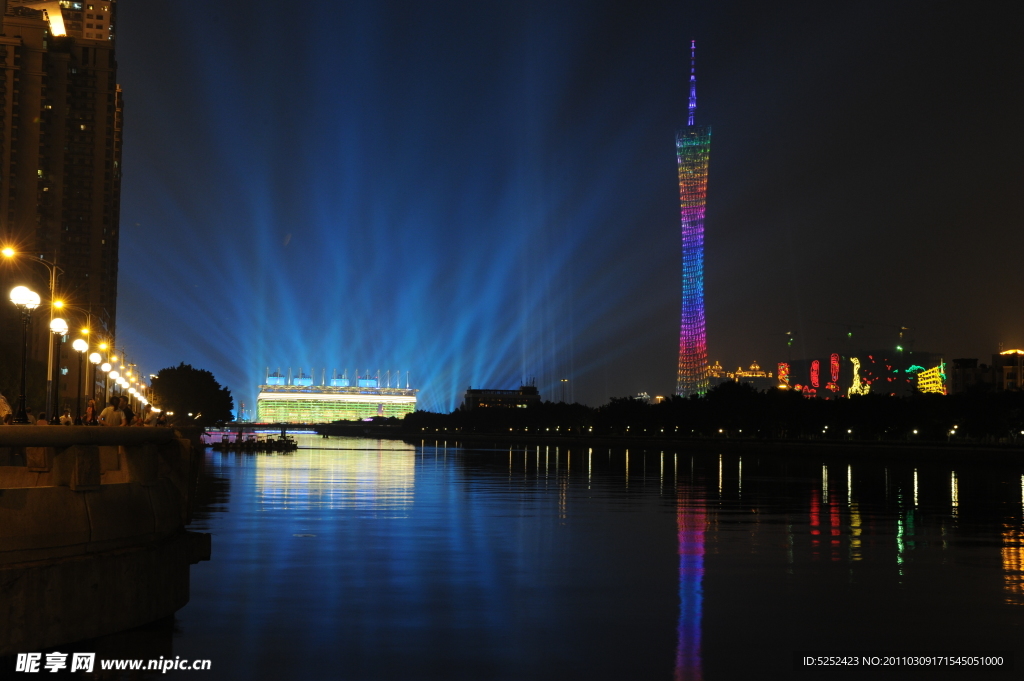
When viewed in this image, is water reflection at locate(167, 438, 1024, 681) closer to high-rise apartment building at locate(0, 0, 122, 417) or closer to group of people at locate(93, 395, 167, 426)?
group of people at locate(93, 395, 167, 426)

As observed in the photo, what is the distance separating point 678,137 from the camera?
179 meters

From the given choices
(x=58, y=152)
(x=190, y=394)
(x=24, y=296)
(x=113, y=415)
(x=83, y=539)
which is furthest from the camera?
(x=190, y=394)

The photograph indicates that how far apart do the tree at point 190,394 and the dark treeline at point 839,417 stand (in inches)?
2804

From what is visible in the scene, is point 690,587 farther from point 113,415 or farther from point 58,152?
point 58,152

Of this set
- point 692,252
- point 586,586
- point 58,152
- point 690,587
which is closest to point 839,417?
point 692,252

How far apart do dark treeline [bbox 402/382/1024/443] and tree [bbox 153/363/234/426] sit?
71225 millimetres

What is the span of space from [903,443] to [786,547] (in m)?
92.6

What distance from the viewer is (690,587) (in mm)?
21062

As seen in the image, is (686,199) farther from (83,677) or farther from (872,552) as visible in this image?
(83,677)

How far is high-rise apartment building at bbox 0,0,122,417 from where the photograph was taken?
154 meters

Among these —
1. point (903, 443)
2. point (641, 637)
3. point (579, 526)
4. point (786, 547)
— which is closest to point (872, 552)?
point (786, 547)

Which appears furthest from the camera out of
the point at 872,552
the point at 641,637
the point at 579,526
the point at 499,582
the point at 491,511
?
the point at 491,511

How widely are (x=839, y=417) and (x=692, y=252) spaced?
130 ft

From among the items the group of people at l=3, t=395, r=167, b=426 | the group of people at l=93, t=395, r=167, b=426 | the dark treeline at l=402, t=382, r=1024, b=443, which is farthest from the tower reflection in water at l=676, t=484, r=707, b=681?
the dark treeline at l=402, t=382, r=1024, b=443
